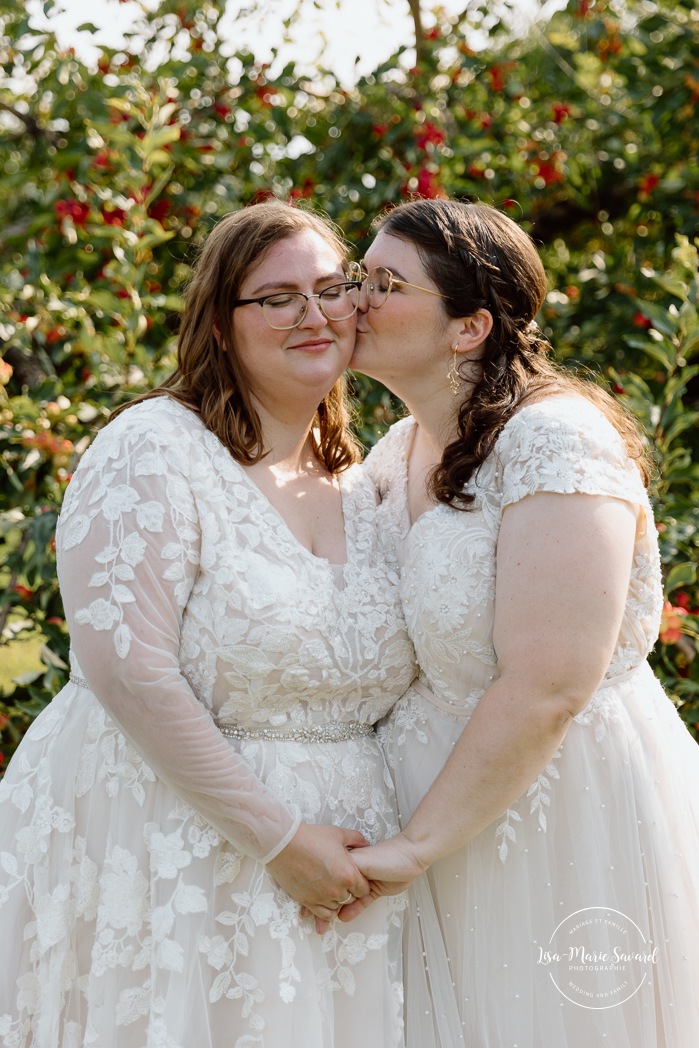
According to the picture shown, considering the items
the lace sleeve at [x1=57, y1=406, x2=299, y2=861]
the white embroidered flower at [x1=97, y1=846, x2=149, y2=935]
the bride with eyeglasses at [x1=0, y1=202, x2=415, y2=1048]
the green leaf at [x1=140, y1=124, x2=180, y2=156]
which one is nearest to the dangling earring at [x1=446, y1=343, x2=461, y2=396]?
the bride with eyeglasses at [x1=0, y1=202, x2=415, y2=1048]

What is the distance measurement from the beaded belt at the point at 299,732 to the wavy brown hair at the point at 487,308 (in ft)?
1.70

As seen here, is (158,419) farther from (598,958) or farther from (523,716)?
(598,958)

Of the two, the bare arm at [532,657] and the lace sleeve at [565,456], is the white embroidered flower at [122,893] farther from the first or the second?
the lace sleeve at [565,456]

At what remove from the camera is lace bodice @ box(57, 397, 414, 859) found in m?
1.95

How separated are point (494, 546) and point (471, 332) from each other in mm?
500

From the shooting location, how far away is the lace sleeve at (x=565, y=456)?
195 centimetres

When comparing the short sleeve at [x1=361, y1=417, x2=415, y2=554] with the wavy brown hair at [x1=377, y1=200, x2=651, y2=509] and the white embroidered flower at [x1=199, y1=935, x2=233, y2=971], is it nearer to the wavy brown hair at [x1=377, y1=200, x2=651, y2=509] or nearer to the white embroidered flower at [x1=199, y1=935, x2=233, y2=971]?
the wavy brown hair at [x1=377, y1=200, x2=651, y2=509]

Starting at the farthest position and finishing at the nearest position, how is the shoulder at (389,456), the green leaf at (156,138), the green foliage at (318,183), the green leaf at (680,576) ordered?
the green leaf at (156,138)
the green foliage at (318,183)
the green leaf at (680,576)
the shoulder at (389,456)

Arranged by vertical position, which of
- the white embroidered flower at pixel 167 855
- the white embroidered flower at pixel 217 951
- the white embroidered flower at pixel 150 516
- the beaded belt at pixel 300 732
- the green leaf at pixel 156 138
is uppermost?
the green leaf at pixel 156 138

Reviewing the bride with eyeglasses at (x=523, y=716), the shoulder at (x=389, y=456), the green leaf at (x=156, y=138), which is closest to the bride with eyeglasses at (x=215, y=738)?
the bride with eyeglasses at (x=523, y=716)

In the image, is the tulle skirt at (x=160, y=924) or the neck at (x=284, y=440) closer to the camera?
the tulle skirt at (x=160, y=924)

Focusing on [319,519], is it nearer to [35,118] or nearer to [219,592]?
[219,592]

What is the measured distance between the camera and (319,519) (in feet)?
7.61

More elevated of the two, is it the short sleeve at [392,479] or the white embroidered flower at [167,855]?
the short sleeve at [392,479]
